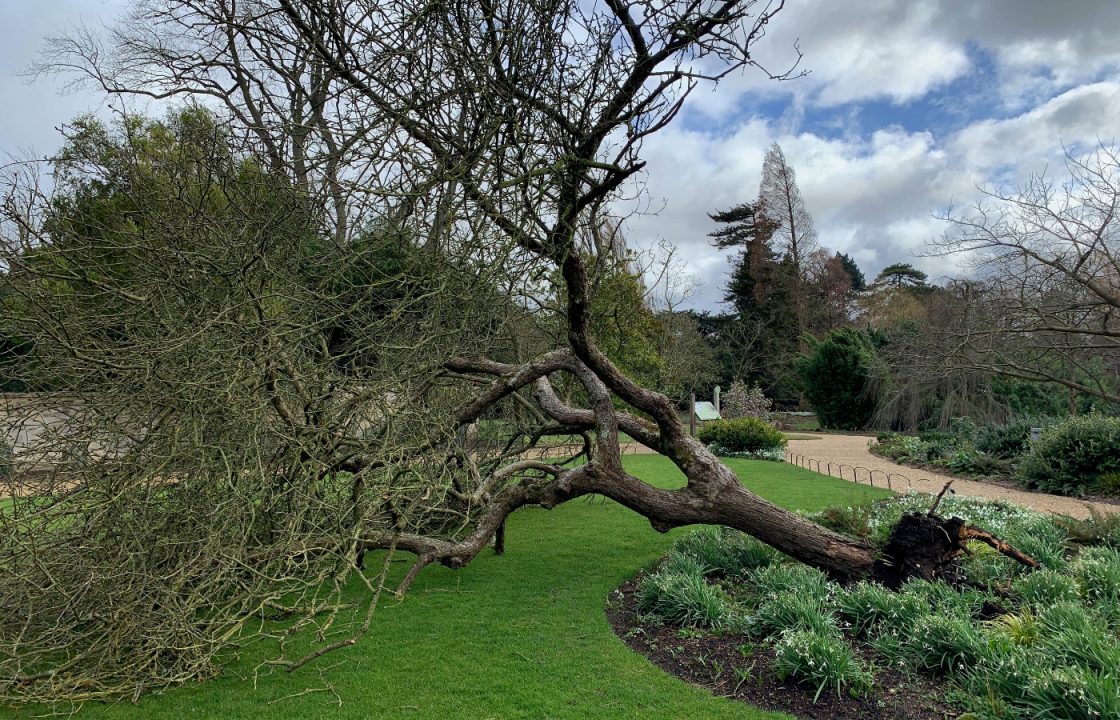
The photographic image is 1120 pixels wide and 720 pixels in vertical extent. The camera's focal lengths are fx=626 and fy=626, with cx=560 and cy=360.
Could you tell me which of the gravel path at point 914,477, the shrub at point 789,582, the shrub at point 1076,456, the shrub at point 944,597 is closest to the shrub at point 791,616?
the shrub at point 789,582

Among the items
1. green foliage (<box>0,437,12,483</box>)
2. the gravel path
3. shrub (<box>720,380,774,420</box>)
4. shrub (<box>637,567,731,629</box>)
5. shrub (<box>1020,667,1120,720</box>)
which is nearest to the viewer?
A: shrub (<box>1020,667,1120,720</box>)

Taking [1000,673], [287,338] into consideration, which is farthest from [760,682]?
[287,338]

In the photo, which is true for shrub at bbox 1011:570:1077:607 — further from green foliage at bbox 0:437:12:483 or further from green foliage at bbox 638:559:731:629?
green foliage at bbox 0:437:12:483

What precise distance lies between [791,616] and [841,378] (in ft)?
→ 73.1

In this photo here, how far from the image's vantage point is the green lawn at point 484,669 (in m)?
3.55

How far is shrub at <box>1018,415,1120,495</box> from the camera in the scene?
10250mm

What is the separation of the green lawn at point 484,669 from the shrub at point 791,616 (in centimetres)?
85

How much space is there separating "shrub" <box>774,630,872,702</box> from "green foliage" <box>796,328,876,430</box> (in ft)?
72.5

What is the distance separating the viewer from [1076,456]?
10.4m

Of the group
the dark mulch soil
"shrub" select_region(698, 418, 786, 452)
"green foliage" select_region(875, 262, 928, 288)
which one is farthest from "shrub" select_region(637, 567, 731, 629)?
"green foliage" select_region(875, 262, 928, 288)

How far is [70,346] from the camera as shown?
132 inches

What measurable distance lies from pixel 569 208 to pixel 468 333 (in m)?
1.58

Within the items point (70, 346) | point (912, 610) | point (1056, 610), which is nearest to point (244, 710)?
point (70, 346)

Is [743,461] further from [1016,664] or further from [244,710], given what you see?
[244,710]
